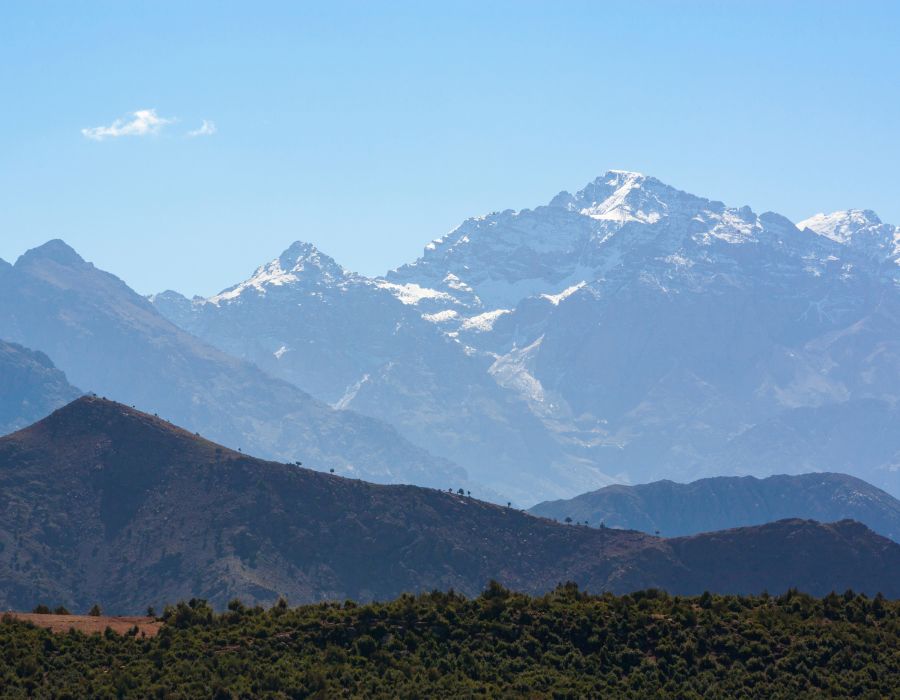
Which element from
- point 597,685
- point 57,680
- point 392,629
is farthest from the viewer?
point 392,629

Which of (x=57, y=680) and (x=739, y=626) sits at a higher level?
(x=739, y=626)

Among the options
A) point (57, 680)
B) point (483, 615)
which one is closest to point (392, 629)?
point (483, 615)

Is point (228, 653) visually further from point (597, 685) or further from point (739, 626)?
point (739, 626)

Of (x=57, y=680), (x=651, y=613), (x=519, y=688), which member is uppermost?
(x=651, y=613)

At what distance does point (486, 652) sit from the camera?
93.5m

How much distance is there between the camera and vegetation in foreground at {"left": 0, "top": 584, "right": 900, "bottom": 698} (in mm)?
85125

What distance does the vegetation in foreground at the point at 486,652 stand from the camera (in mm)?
85125

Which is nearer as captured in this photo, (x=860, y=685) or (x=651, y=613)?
(x=860, y=685)

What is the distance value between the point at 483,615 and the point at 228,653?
58.2 feet

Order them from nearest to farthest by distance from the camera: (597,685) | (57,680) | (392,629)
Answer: (57,680) → (597,685) → (392,629)

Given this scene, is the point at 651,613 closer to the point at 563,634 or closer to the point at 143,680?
the point at 563,634

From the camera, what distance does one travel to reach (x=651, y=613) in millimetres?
99000

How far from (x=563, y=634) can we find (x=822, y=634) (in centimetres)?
1621

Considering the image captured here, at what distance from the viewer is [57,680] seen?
8350 centimetres
